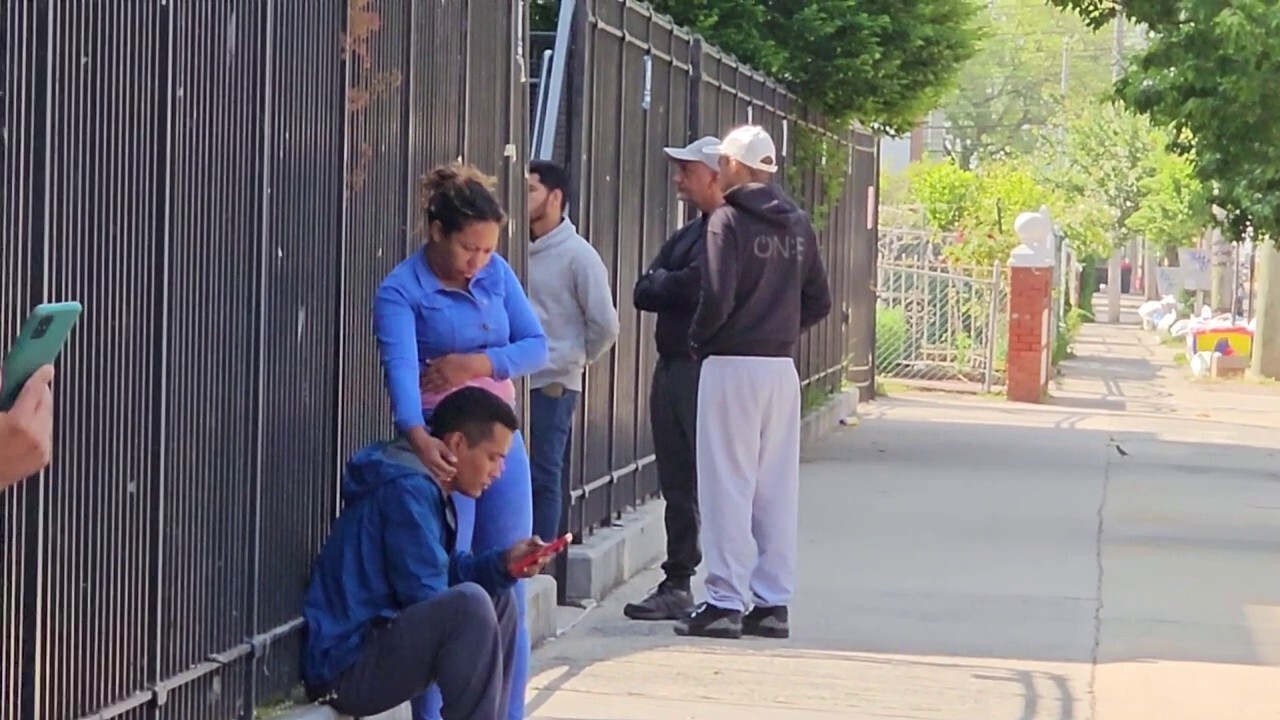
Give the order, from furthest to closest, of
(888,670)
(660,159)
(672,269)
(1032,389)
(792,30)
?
(1032,389)
(792,30)
(660,159)
(672,269)
(888,670)

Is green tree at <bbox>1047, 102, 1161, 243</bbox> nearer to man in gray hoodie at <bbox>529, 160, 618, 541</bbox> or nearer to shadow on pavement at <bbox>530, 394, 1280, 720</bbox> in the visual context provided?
shadow on pavement at <bbox>530, 394, 1280, 720</bbox>

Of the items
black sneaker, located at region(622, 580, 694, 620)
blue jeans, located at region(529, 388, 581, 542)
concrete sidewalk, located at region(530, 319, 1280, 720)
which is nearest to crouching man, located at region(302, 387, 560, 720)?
concrete sidewalk, located at region(530, 319, 1280, 720)

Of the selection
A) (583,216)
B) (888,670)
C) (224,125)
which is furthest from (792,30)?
(224,125)

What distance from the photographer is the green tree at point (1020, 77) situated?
308 ft

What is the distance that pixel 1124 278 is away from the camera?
100 metres

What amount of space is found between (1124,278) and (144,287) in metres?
98.6

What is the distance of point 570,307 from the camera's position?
7.71 metres

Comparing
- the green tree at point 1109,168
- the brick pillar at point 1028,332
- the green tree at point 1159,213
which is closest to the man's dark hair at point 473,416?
the brick pillar at point 1028,332

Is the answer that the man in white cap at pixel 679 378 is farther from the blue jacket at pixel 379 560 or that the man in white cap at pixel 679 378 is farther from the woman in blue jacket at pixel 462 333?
→ the blue jacket at pixel 379 560

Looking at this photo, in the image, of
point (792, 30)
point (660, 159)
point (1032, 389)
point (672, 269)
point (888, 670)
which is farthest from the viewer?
point (1032, 389)

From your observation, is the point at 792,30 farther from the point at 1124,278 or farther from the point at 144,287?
the point at 1124,278

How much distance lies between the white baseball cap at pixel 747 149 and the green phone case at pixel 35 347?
17.3 feet

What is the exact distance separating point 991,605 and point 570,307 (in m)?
2.54

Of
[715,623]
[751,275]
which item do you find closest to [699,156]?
[751,275]
